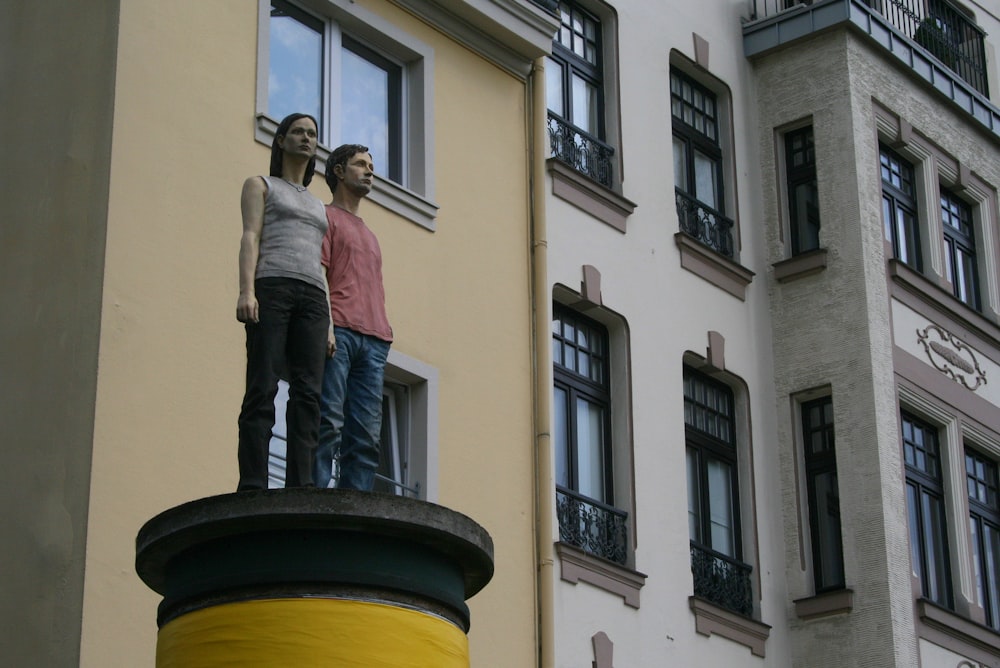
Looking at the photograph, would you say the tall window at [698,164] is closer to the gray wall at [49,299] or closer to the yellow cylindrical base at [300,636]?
the gray wall at [49,299]

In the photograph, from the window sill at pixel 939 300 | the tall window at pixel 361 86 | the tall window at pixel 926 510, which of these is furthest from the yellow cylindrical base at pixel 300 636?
the window sill at pixel 939 300

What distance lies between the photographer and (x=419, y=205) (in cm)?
1741

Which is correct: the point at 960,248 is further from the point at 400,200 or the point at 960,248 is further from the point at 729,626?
the point at 400,200

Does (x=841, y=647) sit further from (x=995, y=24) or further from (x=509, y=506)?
(x=995, y=24)

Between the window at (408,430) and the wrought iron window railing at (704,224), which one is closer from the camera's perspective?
the window at (408,430)

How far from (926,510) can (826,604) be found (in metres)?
2.34

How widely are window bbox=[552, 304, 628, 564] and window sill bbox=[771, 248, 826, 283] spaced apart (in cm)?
301

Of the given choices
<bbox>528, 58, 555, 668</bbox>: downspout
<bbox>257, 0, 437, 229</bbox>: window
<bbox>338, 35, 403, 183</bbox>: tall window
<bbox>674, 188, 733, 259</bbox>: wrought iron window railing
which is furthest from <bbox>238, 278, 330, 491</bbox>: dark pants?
<bbox>674, 188, 733, 259</bbox>: wrought iron window railing

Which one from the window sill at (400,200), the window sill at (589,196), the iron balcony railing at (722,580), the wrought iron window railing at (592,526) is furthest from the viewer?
the iron balcony railing at (722,580)

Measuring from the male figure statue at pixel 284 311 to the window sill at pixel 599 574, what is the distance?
7.21 m

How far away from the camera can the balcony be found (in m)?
22.9

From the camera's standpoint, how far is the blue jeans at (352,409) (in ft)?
36.8

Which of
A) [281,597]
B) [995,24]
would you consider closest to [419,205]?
[281,597]

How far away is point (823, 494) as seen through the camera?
21359 millimetres
